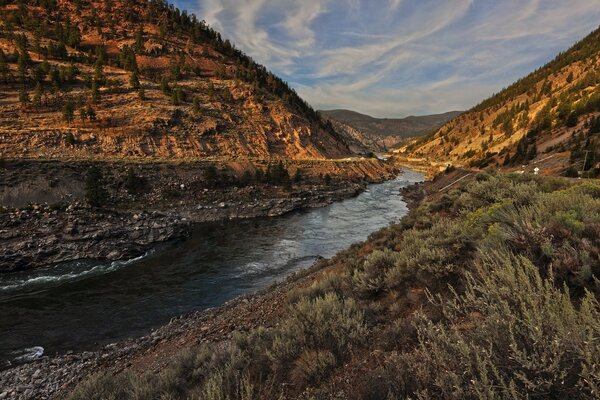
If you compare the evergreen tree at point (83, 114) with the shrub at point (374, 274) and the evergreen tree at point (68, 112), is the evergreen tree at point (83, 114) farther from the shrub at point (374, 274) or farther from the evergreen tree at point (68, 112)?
the shrub at point (374, 274)

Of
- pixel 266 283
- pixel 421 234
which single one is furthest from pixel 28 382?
pixel 421 234

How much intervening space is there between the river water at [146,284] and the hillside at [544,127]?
68.2 ft

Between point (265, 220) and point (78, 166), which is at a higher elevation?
point (78, 166)

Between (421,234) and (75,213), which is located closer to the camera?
A: (421,234)

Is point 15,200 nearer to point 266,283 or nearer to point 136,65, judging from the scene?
point 266,283

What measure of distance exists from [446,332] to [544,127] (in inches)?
2295

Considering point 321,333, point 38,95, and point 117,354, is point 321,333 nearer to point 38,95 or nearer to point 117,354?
point 117,354

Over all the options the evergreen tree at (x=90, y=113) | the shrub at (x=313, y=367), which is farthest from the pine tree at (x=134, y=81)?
the shrub at (x=313, y=367)

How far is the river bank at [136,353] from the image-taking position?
812 centimetres

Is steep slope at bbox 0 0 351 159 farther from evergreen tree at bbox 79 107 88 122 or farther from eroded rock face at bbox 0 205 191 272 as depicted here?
eroded rock face at bbox 0 205 191 272

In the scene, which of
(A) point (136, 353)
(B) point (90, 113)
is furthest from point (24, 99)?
(A) point (136, 353)

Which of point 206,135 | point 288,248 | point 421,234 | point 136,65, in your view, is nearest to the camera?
point 421,234

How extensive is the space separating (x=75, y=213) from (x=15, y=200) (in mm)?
6181

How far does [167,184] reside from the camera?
33.6 m
